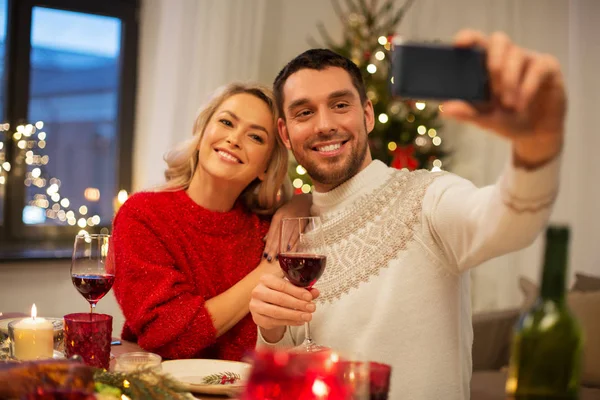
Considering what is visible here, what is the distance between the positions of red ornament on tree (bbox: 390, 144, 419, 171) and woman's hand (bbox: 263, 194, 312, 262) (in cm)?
217

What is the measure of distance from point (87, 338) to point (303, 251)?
463 millimetres

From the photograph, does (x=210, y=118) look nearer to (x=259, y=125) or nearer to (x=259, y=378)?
(x=259, y=125)

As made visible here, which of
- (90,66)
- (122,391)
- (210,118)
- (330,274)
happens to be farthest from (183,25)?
(122,391)

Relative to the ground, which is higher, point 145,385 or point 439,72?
point 439,72

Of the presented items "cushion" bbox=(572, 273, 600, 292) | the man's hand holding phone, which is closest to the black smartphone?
the man's hand holding phone

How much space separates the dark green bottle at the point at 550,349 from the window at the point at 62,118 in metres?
3.61

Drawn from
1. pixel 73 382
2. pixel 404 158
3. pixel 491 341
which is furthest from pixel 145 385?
pixel 404 158

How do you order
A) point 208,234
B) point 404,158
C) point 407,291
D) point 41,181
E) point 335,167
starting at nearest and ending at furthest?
point 407,291 < point 335,167 < point 208,234 < point 41,181 < point 404,158

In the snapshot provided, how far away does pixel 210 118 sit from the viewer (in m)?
2.19

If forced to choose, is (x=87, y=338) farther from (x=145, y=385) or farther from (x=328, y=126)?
(x=328, y=126)

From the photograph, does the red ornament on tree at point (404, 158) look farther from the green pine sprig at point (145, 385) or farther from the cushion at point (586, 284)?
the green pine sprig at point (145, 385)

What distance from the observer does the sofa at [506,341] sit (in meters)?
3.04

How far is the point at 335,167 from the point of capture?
186cm

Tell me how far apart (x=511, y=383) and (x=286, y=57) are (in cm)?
459
